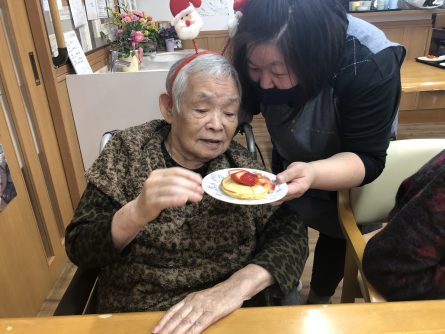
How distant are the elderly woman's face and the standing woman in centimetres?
11

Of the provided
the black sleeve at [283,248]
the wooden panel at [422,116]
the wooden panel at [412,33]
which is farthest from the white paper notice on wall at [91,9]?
the wooden panel at [422,116]

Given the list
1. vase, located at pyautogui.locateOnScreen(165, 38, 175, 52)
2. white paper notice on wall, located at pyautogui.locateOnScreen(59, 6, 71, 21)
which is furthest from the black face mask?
vase, located at pyautogui.locateOnScreen(165, 38, 175, 52)

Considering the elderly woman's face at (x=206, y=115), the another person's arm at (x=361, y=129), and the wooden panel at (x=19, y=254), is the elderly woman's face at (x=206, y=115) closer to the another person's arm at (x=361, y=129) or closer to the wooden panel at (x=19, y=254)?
the another person's arm at (x=361, y=129)

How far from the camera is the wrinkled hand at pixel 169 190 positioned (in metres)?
0.81

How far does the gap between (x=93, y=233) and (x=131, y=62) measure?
1952 mm

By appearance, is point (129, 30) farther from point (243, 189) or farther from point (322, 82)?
point (243, 189)

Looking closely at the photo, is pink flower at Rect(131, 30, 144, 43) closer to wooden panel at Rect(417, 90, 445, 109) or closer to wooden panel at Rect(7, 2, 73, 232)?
wooden panel at Rect(7, 2, 73, 232)

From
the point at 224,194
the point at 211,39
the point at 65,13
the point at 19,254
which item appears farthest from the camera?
the point at 211,39

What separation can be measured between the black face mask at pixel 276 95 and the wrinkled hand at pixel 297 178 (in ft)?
0.78

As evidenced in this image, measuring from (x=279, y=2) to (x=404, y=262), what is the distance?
69 centimetres

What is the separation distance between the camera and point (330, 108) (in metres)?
1.23

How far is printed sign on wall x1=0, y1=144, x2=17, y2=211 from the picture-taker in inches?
63.2

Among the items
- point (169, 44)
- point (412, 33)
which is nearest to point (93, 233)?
point (169, 44)

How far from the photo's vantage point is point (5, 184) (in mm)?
1642
